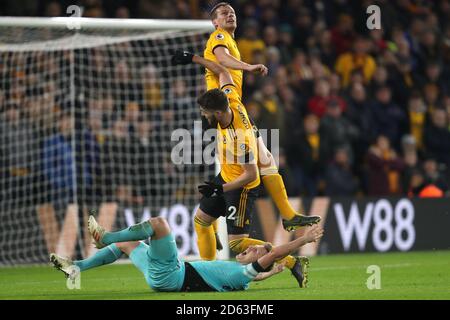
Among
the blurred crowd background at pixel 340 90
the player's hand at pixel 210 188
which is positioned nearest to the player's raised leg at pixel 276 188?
the player's hand at pixel 210 188

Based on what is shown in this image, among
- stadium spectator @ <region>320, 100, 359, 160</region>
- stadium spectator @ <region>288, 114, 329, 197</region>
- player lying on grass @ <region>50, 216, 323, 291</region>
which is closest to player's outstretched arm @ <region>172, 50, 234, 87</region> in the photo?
player lying on grass @ <region>50, 216, 323, 291</region>

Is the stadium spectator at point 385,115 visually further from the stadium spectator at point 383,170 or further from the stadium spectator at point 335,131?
the stadium spectator at point 335,131

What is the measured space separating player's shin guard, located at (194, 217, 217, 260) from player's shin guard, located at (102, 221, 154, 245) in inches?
49.9

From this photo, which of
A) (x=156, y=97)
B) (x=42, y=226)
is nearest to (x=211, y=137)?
(x=156, y=97)

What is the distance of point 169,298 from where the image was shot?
873 cm

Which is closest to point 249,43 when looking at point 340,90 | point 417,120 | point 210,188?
point 340,90

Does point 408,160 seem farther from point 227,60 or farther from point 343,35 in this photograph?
point 227,60

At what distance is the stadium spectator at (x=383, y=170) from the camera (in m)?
16.4

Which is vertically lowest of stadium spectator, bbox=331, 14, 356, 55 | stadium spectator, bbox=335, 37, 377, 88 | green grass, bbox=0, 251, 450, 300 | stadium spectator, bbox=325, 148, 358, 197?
green grass, bbox=0, 251, 450, 300

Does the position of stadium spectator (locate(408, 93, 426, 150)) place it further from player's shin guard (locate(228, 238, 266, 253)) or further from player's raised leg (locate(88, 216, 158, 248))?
player's raised leg (locate(88, 216, 158, 248))

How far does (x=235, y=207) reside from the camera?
1004cm

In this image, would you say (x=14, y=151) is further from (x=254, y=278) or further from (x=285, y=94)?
(x=254, y=278)

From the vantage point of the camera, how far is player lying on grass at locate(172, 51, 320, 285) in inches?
379

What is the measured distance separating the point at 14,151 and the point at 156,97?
7.32ft
